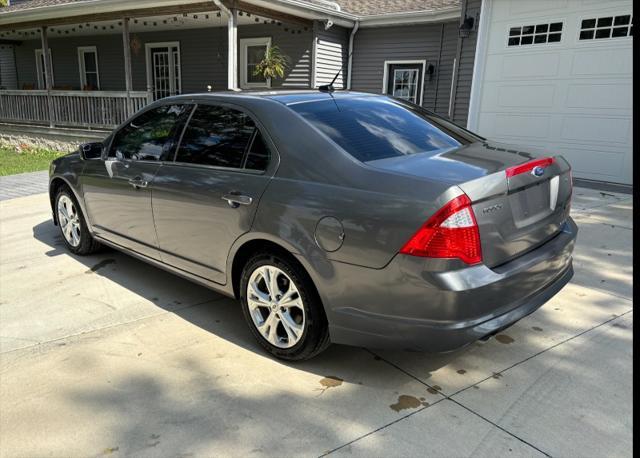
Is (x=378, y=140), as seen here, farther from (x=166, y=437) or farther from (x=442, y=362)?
(x=166, y=437)

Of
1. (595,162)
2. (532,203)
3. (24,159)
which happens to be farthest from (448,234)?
(24,159)

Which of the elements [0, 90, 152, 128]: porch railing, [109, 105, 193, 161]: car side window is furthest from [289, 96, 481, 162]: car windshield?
[0, 90, 152, 128]: porch railing

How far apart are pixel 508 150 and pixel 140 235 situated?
2694 millimetres

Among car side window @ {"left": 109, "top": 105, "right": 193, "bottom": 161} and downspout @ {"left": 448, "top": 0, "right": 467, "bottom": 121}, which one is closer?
car side window @ {"left": 109, "top": 105, "right": 193, "bottom": 161}

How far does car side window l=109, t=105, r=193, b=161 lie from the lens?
362 cm

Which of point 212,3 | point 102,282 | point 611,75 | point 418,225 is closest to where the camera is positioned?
point 418,225

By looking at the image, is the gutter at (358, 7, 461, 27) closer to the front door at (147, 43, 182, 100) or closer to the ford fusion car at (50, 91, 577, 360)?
the front door at (147, 43, 182, 100)

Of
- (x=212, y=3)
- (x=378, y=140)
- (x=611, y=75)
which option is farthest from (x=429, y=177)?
(x=212, y=3)

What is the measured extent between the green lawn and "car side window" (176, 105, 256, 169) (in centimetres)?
811

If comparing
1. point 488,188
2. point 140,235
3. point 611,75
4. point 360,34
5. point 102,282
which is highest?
point 360,34

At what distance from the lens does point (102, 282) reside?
167 inches

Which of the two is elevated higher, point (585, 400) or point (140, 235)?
point (140, 235)

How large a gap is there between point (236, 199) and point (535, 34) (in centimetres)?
809

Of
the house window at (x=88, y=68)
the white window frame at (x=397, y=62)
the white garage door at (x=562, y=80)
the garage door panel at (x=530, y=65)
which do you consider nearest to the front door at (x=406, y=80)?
the white window frame at (x=397, y=62)
